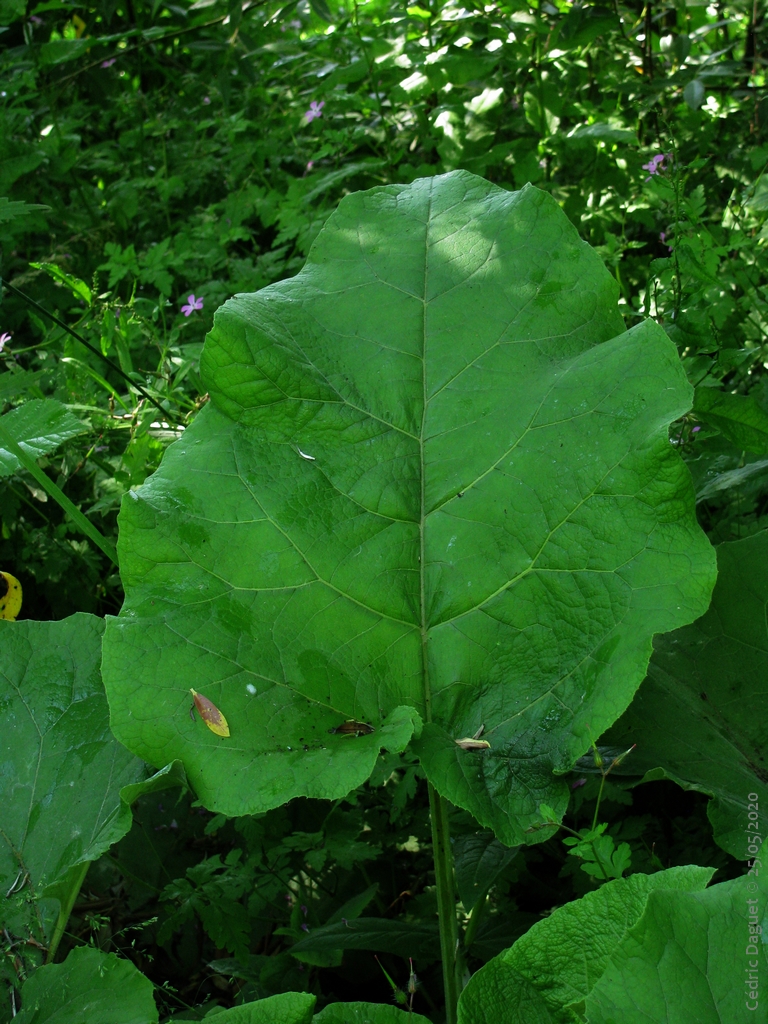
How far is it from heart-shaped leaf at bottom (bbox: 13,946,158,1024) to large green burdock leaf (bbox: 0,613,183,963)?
12 centimetres

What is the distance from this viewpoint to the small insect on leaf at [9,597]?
5.74ft

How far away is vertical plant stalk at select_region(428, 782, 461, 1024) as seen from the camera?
3.97ft

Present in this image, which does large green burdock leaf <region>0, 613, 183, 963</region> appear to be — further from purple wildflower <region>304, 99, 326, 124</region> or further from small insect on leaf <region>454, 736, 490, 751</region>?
purple wildflower <region>304, 99, 326, 124</region>

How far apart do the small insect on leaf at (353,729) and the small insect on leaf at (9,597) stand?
32.4 inches

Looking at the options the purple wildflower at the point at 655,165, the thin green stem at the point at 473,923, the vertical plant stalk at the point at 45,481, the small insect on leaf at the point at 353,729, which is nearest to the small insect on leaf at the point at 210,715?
the small insect on leaf at the point at 353,729

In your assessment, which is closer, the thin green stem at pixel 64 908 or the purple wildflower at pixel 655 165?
the thin green stem at pixel 64 908

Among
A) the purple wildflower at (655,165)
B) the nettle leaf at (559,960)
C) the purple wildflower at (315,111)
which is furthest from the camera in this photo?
the purple wildflower at (315,111)

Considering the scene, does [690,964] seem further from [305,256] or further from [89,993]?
[305,256]

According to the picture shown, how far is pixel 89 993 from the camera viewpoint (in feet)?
3.43

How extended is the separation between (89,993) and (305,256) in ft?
7.49

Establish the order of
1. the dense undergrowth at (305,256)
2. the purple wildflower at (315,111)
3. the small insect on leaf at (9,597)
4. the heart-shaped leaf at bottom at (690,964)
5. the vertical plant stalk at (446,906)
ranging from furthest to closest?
the purple wildflower at (315,111), the small insect on leaf at (9,597), the dense undergrowth at (305,256), the vertical plant stalk at (446,906), the heart-shaped leaf at bottom at (690,964)

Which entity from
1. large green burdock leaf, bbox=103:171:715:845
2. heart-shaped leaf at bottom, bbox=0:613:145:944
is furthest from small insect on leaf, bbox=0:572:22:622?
large green burdock leaf, bbox=103:171:715:845

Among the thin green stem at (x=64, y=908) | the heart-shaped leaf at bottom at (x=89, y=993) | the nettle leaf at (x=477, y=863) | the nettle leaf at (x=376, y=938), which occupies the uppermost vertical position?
the heart-shaped leaf at bottom at (x=89, y=993)

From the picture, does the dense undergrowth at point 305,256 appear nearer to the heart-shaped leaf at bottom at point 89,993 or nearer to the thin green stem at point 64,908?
the thin green stem at point 64,908
